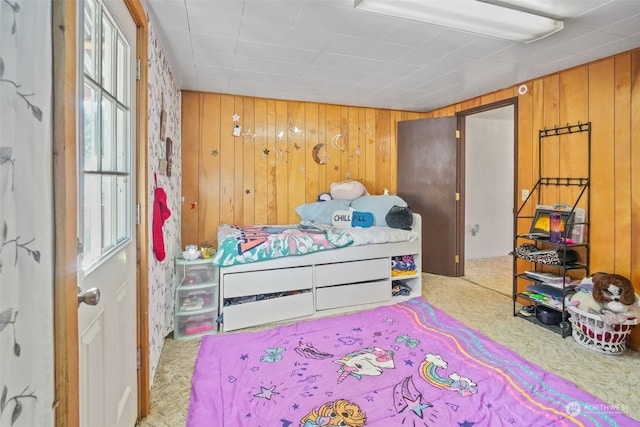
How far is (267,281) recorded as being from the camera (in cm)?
283

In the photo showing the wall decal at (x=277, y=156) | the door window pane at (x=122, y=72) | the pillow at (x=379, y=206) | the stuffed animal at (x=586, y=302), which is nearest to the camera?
the door window pane at (x=122, y=72)

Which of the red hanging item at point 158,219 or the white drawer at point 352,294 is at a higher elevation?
the red hanging item at point 158,219

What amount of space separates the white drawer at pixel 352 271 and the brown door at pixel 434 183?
51.4 inches

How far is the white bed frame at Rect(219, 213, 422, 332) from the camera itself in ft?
9.01

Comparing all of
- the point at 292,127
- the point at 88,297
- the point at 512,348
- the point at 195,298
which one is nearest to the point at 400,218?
the point at 512,348

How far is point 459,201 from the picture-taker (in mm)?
4184

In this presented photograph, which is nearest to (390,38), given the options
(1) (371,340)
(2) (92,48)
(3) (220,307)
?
(2) (92,48)

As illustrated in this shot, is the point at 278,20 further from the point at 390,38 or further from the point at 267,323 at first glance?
the point at 267,323

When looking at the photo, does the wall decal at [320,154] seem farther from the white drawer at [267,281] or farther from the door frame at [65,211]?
the door frame at [65,211]

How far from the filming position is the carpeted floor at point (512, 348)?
5.96 feet

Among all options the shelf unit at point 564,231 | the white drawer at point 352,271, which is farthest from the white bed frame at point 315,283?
the shelf unit at point 564,231

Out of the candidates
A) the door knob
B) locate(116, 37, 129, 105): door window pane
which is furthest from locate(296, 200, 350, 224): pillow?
the door knob

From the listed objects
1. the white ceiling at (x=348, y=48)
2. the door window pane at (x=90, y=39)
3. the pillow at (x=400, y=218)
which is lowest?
the pillow at (x=400, y=218)

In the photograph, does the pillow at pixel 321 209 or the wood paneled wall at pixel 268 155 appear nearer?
the wood paneled wall at pixel 268 155
